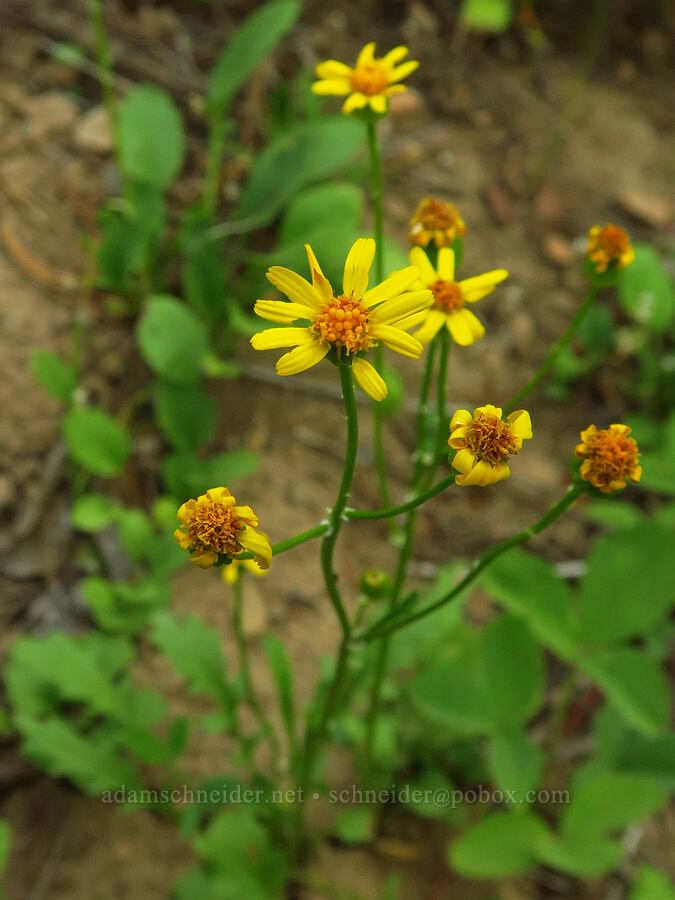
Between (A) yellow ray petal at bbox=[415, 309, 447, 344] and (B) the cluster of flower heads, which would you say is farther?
(A) yellow ray petal at bbox=[415, 309, 447, 344]

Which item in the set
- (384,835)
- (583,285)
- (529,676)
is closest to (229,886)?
(384,835)

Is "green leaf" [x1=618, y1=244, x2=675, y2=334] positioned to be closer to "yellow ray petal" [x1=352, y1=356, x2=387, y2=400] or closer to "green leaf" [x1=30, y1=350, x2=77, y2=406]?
"green leaf" [x1=30, y1=350, x2=77, y2=406]

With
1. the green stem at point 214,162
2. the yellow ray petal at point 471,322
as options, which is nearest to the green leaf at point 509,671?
the yellow ray petal at point 471,322

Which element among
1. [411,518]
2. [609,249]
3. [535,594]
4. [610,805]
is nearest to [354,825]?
[610,805]

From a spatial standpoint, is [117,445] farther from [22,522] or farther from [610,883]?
[610,883]

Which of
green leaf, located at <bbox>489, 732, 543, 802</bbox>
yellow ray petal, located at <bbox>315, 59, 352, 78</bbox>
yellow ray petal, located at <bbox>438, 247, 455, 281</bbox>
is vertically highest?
yellow ray petal, located at <bbox>315, 59, 352, 78</bbox>

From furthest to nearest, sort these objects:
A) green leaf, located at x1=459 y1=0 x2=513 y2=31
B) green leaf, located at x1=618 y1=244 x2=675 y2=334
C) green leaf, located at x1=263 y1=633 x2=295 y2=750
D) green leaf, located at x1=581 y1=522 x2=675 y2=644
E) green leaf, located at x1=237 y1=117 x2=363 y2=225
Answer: green leaf, located at x1=459 y1=0 x2=513 y2=31 < green leaf, located at x1=618 y1=244 x2=675 y2=334 < green leaf, located at x1=237 y1=117 x2=363 y2=225 < green leaf, located at x1=581 y1=522 x2=675 y2=644 < green leaf, located at x1=263 y1=633 x2=295 y2=750

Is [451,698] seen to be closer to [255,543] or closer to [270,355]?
[255,543]

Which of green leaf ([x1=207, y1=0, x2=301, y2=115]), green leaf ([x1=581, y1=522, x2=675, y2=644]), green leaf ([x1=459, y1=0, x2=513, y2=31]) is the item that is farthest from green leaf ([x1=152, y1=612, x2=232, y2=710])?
green leaf ([x1=459, y1=0, x2=513, y2=31])
